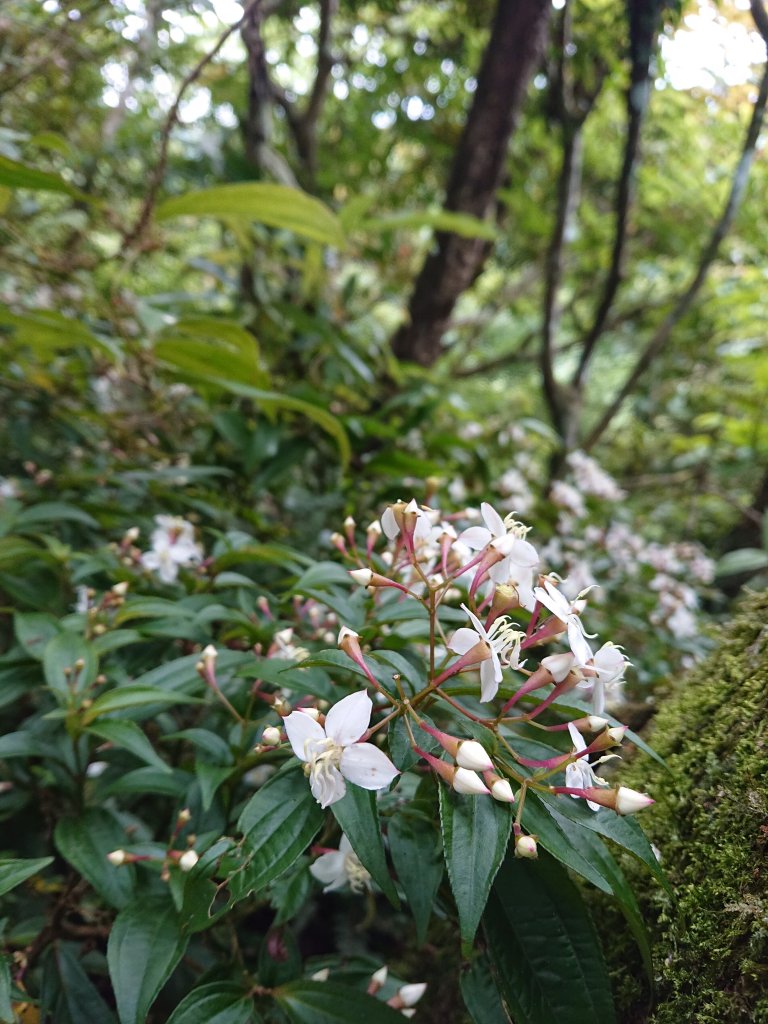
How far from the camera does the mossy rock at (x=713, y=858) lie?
0.50m

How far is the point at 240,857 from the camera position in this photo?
452mm

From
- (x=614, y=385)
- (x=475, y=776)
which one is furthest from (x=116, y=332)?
(x=614, y=385)

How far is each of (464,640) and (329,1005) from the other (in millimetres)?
332

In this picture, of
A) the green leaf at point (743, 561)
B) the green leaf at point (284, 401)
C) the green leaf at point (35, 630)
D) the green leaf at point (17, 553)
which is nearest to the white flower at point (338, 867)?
the green leaf at point (35, 630)

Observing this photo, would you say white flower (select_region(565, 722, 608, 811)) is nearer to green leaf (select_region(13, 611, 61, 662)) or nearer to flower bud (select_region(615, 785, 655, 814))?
flower bud (select_region(615, 785, 655, 814))

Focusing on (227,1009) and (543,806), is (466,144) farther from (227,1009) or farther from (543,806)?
(227,1009)

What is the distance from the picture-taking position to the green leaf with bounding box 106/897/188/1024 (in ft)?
1.69

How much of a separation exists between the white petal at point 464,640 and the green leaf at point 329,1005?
0.30 metres

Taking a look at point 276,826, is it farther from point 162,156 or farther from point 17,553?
point 162,156

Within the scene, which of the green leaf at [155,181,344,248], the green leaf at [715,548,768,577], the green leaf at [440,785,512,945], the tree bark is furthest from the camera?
the tree bark

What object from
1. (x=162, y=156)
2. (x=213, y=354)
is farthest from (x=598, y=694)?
(x=162, y=156)

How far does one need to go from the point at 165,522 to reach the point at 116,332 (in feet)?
2.01

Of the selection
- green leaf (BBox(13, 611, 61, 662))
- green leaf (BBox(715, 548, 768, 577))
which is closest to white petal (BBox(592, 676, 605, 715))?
green leaf (BBox(13, 611, 61, 662))

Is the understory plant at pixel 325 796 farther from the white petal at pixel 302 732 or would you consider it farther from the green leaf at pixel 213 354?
the green leaf at pixel 213 354
